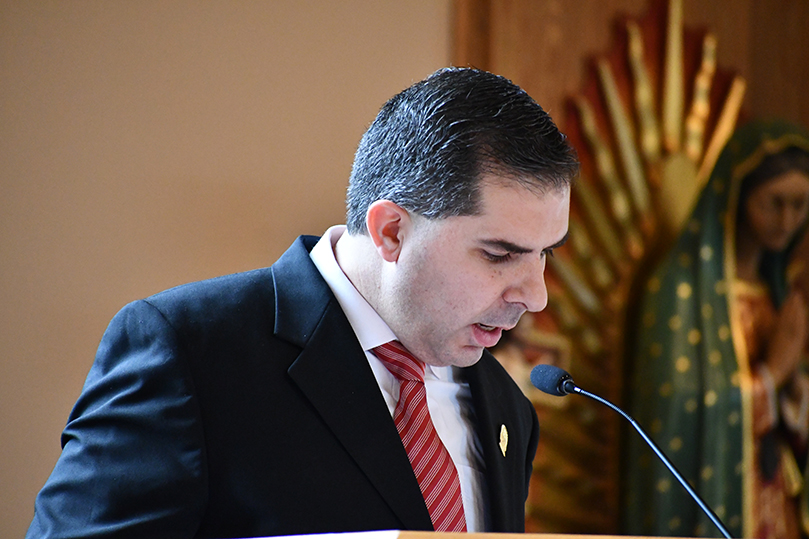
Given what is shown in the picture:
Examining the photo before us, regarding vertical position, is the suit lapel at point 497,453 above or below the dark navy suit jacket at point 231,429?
below

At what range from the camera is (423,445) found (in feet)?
4.75

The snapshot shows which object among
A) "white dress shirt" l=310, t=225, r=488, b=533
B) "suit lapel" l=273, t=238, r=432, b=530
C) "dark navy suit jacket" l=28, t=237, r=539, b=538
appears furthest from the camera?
"white dress shirt" l=310, t=225, r=488, b=533

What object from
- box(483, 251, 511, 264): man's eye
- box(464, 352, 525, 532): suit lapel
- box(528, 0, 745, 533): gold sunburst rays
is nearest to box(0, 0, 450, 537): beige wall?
box(528, 0, 745, 533): gold sunburst rays

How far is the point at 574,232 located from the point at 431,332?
1.94 meters

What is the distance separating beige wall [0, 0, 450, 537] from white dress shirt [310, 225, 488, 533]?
1.07 meters

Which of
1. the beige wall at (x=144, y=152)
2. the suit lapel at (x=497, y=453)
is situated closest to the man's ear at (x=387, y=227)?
the suit lapel at (x=497, y=453)

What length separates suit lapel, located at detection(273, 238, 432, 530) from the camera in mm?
1339

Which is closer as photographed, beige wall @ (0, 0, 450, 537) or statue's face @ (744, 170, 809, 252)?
beige wall @ (0, 0, 450, 537)

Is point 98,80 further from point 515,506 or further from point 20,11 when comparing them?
point 515,506

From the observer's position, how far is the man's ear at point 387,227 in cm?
143

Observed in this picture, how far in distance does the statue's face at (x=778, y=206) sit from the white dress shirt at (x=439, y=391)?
2.10m

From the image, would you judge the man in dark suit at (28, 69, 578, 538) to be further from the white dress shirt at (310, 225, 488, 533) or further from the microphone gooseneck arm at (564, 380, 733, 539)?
the microphone gooseneck arm at (564, 380, 733, 539)

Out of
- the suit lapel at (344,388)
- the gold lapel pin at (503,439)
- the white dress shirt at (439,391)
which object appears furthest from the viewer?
the gold lapel pin at (503,439)

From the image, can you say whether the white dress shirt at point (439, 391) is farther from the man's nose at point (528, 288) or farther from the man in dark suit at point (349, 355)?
the man's nose at point (528, 288)
